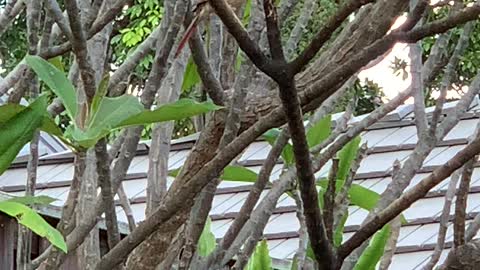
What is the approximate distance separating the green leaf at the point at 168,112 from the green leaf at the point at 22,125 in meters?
0.08

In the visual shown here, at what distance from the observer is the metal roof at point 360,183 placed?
370cm

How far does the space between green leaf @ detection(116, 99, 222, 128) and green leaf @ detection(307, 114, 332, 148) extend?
1.94ft

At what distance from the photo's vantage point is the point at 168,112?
966 mm

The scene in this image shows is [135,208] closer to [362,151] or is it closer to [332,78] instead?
[362,151]

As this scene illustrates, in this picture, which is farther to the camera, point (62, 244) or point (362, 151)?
point (362, 151)

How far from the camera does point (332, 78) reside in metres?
0.84

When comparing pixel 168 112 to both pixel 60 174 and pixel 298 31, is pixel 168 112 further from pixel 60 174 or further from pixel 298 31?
pixel 60 174

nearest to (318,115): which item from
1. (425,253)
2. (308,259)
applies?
(308,259)

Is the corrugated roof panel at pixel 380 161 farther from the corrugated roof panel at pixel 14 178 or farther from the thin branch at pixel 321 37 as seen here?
the thin branch at pixel 321 37

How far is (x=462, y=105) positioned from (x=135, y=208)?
241 cm

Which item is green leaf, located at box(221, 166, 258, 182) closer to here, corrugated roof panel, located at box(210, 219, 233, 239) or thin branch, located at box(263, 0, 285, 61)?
thin branch, located at box(263, 0, 285, 61)

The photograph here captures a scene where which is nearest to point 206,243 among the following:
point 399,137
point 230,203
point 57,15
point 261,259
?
point 261,259

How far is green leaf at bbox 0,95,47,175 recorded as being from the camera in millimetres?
947

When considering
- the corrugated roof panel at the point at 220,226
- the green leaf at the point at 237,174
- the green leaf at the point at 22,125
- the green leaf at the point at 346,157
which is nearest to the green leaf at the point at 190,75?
the green leaf at the point at 237,174
